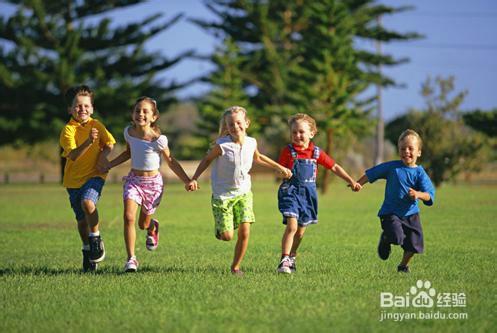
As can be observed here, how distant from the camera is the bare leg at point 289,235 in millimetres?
9688

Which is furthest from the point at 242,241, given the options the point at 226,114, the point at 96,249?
the point at 96,249

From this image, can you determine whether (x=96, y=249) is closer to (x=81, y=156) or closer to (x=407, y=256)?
(x=81, y=156)

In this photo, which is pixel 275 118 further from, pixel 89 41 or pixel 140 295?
pixel 140 295

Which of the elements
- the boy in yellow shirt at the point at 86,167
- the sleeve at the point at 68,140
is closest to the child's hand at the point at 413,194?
the boy in yellow shirt at the point at 86,167

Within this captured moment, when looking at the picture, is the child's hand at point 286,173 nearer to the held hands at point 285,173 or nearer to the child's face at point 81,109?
the held hands at point 285,173

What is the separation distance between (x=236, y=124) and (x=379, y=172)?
1770mm

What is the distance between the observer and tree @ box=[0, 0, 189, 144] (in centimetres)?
4869

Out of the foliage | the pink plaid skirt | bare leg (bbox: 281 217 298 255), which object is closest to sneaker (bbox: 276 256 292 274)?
bare leg (bbox: 281 217 298 255)

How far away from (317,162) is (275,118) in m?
46.1

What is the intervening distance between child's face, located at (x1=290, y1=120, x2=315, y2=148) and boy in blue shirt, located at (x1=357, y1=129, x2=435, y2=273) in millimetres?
922

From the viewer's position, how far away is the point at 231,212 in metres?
9.56

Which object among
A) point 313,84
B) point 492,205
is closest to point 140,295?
point 492,205

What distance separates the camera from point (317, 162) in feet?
33.1

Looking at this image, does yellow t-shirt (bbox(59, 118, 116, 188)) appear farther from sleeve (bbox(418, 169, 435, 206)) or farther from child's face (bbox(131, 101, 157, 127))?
sleeve (bbox(418, 169, 435, 206))
